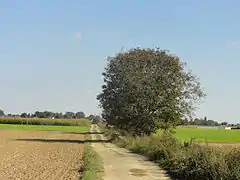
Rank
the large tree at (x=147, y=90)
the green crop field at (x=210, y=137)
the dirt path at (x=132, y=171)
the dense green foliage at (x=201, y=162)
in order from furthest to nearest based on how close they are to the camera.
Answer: the green crop field at (x=210, y=137), the large tree at (x=147, y=90), the dirt path at (x=132, y=171), the dense green foliage at (x=201, y=162)

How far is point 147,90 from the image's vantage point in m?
49.7

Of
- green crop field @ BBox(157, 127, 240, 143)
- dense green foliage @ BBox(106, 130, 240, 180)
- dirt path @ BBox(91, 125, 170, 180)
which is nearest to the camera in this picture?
dense green foliage @ BBox(106, 130, 240, 180)

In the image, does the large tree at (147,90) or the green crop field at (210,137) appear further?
the green crop field at (210,137)

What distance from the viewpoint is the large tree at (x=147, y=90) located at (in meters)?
50.2

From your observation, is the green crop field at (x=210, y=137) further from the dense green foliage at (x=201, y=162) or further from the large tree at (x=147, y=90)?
the dense green foliage at (x=201, y=162)

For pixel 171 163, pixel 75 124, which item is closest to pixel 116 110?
pixel 171 163

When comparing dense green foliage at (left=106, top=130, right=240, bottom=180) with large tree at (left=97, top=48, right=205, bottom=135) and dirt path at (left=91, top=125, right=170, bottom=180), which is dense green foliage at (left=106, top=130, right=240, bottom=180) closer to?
dirt path at (left=91, top=125, right=170, bottom=180)

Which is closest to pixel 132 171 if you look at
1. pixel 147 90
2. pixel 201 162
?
pixel 201 162

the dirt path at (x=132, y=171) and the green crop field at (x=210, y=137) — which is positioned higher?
the green crop field at (x=210, y=137)

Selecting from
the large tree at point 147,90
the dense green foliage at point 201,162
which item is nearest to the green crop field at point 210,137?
the large tree at point 147,90

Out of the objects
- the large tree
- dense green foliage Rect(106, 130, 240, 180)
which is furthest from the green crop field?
dense green foliage Rect(106, 130, 240, 180)

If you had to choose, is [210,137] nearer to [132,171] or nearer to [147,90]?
[147,90]

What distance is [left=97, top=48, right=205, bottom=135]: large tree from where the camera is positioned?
1975 inches

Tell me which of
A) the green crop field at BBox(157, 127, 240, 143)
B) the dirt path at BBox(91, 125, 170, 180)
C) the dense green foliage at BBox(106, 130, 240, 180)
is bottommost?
the dirt path at BBox(91, 125, 170, 180)
